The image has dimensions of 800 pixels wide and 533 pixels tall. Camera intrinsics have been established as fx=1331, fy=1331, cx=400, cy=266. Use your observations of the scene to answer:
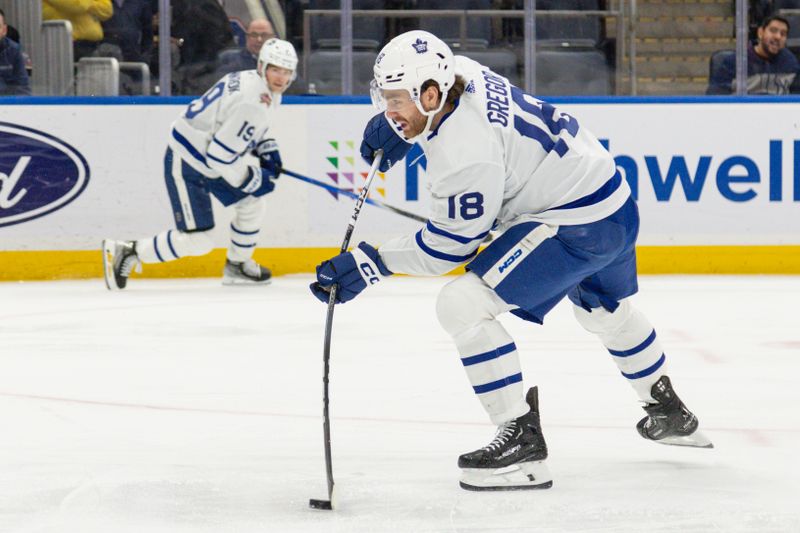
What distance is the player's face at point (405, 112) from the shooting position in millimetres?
2627

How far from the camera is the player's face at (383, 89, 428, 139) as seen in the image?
2627 millimetres

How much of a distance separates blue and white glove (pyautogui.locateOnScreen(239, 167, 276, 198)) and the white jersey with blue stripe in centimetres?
375

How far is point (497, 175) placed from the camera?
2584 millimetres

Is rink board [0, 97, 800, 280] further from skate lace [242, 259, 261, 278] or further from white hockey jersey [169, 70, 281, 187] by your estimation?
white hockey jersey [169, 70, 281, 187]

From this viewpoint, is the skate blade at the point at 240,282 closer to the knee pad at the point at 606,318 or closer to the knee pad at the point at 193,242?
the knee pad at the point at 193,242

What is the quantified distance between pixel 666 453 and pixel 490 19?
14.6 feet

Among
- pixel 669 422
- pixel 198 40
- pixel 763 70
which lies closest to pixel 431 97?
pixel 669 422

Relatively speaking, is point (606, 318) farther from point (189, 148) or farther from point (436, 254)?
point (189, 148)

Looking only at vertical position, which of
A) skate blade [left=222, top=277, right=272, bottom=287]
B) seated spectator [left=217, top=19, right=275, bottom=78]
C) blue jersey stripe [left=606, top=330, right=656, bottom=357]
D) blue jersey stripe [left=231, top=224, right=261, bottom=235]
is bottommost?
skate blade [left=222, top=277, right=272, bottom=287]

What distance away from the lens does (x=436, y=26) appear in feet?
23.3

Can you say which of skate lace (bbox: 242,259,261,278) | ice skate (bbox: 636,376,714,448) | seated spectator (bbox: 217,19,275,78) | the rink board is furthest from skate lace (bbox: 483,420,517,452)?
seated spectator (bbox: 217,19,275,78)

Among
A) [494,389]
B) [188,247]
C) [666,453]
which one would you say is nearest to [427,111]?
[494,389]

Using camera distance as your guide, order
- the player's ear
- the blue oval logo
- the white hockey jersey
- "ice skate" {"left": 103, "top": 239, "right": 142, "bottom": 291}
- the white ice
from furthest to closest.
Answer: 1. the blue oval logo
2. "ice skate" {"left": 103, "top": 239, "right": 142, "bottom": 291}
3. the white hockey jersey
4. the player's ear
5. the white ice

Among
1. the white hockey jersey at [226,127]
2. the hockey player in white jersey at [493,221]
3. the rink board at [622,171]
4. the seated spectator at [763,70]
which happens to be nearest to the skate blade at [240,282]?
the rink board at [622,171]
